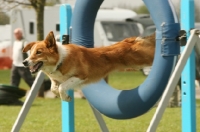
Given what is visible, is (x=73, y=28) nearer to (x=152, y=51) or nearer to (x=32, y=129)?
(x=152, y=51)

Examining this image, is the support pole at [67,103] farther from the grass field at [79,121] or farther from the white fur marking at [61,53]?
the grass field at [79,121]

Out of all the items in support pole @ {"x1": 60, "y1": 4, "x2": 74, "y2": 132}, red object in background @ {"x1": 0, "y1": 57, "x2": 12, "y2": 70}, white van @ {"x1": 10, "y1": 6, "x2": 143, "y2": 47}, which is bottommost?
red object in background @ {"x1": 0, "y1": 57, "x2": 12, "y2": 70}

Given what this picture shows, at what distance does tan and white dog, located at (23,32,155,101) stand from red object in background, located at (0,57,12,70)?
80.4 ft

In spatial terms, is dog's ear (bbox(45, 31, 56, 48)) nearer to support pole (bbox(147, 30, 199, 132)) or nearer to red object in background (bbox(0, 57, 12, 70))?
support pole (bbox(147, 30, 199, 132))

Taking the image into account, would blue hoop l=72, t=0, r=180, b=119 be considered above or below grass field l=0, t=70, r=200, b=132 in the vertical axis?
above

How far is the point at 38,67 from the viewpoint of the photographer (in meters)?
6.43

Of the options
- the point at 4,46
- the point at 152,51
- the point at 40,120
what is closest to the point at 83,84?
the point at 152,51

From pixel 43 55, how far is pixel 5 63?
25.4 metres

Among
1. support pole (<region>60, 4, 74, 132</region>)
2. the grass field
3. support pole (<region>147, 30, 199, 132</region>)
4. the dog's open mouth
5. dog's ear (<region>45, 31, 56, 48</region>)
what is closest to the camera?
support pole (<region>147, 30, 199, 132</region>)

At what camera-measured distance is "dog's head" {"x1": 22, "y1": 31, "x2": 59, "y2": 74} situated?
6.39 metres

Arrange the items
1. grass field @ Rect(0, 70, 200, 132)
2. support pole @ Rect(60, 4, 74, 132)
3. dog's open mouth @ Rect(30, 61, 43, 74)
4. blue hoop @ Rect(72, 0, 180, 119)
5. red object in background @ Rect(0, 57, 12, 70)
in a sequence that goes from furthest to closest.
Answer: red object in background @ Rect(0, 57, 12, 70) < grass field @ Rect(0, 70, 200, 132) < support pole @ Rect(60, 4, 74, 132) < dog's open mouth @ Rect(30, 61, 43, 74) < blue hoop @ Rect(72, 0, 180, 119)

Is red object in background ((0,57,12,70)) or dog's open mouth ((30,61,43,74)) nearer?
dog's open mouth ((30,61,43,74))

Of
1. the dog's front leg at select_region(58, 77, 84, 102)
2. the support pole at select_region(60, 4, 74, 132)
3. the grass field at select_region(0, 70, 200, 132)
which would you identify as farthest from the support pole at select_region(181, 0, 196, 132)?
the grass field at select_region(0, 70, 200, 132)

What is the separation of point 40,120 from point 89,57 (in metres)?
4.10
